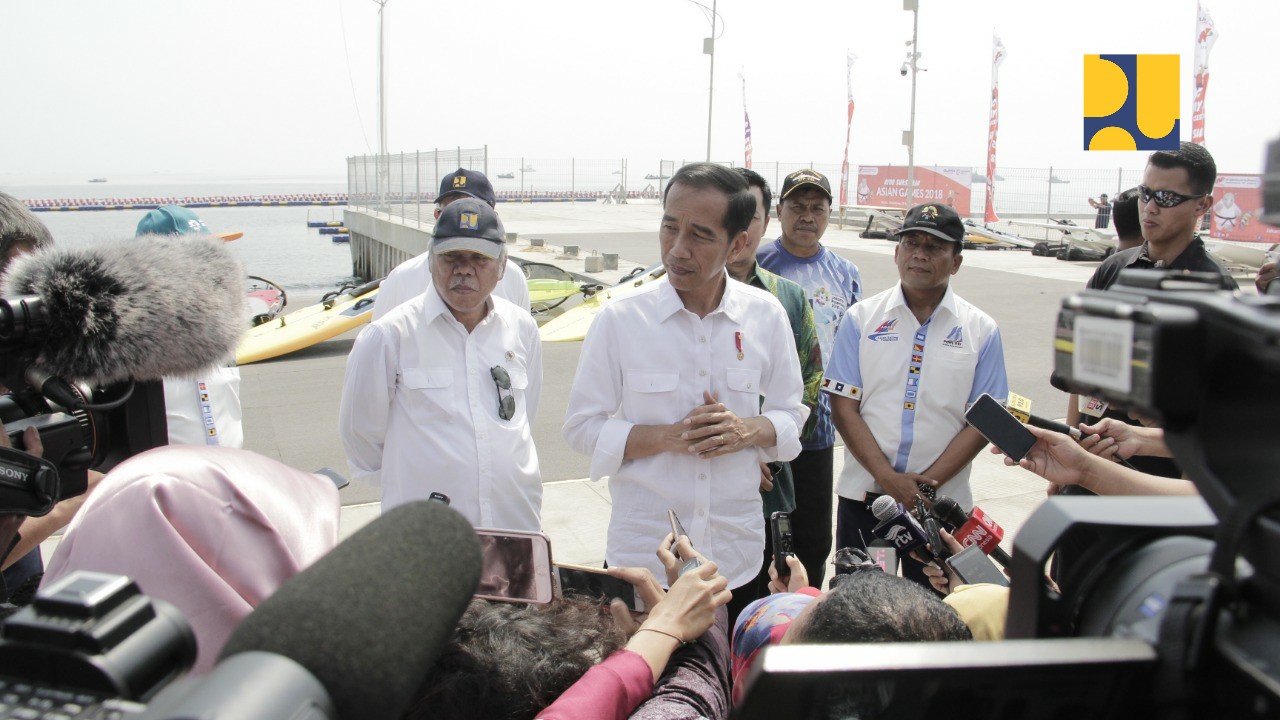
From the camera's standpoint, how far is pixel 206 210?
62719 mm

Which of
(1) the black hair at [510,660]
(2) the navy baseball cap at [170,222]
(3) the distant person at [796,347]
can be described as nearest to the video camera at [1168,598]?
(1) the black hair at [510,660]

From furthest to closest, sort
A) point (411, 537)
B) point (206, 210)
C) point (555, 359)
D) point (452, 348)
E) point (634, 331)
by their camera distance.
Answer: point (206, 210) < point (555, 359) < point (452, 348) < point (634, 331) < point (411, 537)

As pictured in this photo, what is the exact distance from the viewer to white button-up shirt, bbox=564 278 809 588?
9.68ft

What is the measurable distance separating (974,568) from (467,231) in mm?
2054

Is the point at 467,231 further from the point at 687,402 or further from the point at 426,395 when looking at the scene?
the point at 687,402

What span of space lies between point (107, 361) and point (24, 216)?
1.94 m

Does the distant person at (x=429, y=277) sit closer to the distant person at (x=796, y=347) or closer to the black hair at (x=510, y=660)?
the distant person at (x=796, y=347)

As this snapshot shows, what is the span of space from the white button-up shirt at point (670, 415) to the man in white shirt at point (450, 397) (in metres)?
0.35

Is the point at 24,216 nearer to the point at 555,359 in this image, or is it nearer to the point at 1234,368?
the point at 1234,368

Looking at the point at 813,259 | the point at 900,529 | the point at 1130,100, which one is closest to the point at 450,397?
the point at 900,529

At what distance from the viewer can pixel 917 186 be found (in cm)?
3438

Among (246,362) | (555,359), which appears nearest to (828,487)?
(555,359)

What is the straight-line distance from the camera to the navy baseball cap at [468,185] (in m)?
5.66

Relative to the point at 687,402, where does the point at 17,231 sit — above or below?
above
